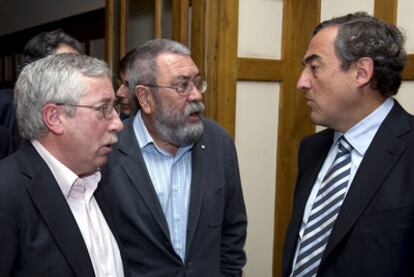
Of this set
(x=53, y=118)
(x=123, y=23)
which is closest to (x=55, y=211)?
(x=53, y=118)

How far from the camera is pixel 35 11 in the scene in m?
5.71

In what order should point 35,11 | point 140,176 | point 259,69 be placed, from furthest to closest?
1. point 35,11
2. point 259,69
3. point 140,176

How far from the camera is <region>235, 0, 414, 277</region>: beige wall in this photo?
→ 277 cm

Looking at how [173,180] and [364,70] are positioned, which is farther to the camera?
[173,180]

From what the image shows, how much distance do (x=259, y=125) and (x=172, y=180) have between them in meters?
1.06

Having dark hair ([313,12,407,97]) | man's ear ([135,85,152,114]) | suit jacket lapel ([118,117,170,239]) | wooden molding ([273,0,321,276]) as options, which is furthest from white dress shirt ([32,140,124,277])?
wooden molding ([273,0,321,276])

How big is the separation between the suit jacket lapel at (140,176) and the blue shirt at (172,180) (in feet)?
0.14

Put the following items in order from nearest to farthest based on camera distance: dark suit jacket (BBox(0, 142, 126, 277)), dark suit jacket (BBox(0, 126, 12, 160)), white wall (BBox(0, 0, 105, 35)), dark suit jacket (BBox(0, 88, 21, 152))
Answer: dark suit jacket (BBox(0, 142, 126, 277))
dark suit jacket (BBox(0, 126, 12, 160))
dark suit jacket (BBox(0, 88, 21, 152))
white wall (BBox(0, 0, 105, 35))

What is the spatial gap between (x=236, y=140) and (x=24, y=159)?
154cm

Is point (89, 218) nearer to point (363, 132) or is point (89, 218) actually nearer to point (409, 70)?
point (363, 132)

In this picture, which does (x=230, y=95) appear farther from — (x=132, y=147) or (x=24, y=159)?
(x=24, y=159)

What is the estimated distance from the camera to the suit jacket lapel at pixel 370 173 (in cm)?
151

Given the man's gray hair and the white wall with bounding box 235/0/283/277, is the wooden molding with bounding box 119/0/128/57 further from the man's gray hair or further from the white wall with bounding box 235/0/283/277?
the man's gray hair

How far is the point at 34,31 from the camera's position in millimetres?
5750
